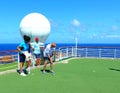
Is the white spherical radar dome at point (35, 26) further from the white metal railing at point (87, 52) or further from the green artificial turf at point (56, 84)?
the green artificial turf at point (56, 84)

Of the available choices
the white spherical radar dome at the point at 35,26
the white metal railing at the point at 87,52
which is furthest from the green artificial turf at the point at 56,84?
the white metal railing at the point at 87,52

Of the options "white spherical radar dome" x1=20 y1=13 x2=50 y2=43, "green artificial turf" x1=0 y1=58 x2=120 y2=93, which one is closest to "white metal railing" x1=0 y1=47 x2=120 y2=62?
"white spherical radar dome" x1=20 y1=13 x2=50 y2=43

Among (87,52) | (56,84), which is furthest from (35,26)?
(56,84)

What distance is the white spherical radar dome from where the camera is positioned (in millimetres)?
15867

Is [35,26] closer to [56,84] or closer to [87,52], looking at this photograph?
[87,52]

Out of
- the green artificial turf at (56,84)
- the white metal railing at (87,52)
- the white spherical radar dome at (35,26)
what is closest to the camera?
the green artificial turf at (56,84)

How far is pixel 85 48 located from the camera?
2091 cm

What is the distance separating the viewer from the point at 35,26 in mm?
15906

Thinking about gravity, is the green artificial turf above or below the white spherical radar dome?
below

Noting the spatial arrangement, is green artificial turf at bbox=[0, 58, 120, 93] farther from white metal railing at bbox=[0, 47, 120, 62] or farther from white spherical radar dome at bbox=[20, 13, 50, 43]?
white metal railing at bbox=[0, 47, 120, 62]

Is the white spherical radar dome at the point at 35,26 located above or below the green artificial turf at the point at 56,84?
above

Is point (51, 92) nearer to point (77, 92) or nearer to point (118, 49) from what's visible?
point (77, 92)

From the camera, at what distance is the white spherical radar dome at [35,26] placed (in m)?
15.9

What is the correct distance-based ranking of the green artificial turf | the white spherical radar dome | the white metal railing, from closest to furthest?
the green artificial turf, the white spherical radar dome, the white metal railing
